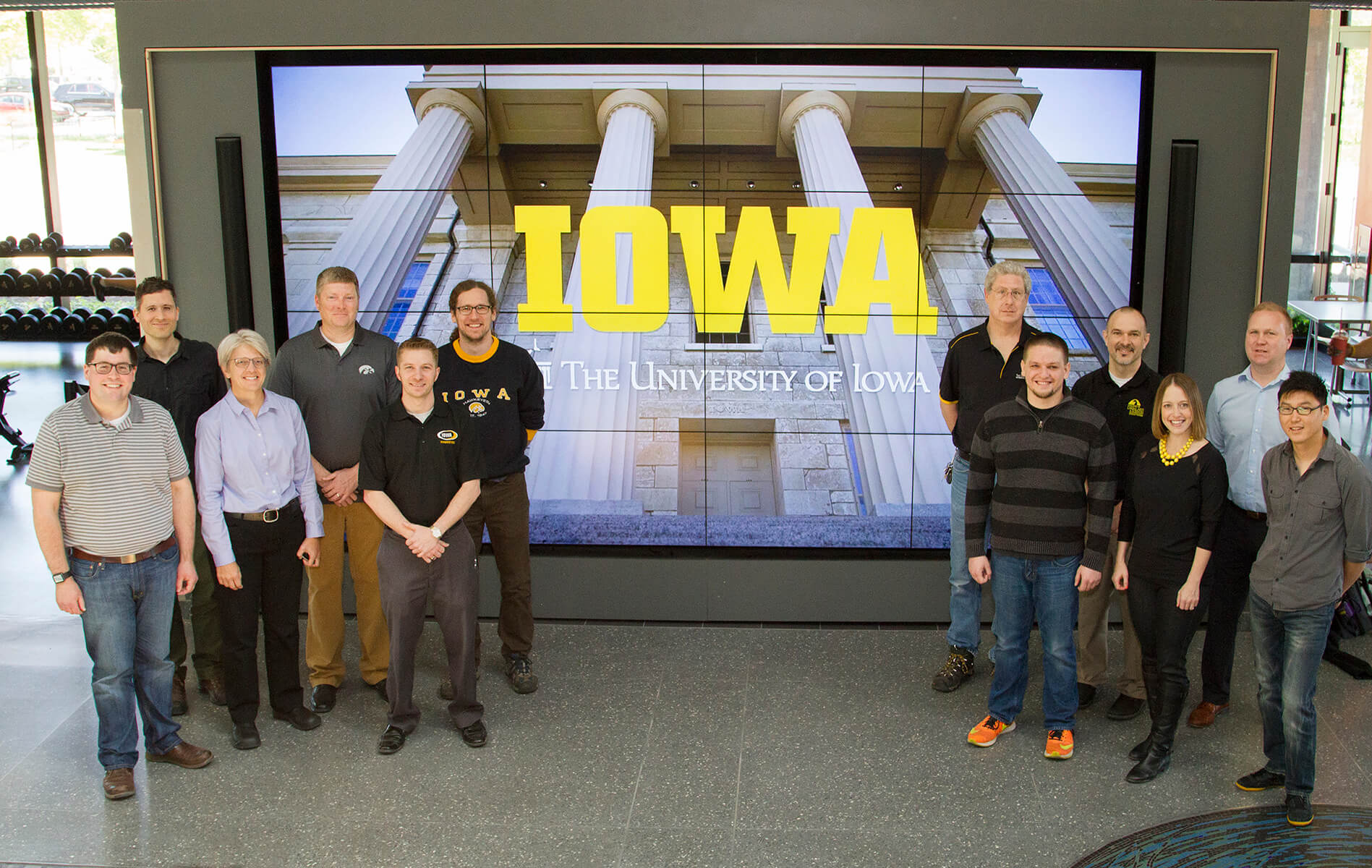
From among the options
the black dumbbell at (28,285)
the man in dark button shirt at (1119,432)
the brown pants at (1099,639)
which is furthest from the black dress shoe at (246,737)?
the black dumbbell at (28,285)

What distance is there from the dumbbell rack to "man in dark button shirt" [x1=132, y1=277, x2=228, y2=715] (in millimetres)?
8362

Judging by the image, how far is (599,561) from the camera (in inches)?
202

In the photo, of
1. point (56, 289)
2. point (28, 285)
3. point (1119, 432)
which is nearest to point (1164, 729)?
point (1119, 432)

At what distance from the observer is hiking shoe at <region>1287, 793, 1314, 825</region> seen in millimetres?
3375

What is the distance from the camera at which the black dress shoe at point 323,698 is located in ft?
14.0

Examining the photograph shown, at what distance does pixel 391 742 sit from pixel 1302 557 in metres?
3.17

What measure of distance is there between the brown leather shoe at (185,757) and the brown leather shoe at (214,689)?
44 cm

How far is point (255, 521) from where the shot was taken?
3844 mm

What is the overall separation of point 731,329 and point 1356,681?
3.06m

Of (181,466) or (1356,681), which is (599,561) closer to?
(181,466)

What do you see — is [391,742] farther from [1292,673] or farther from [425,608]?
[1292,673]

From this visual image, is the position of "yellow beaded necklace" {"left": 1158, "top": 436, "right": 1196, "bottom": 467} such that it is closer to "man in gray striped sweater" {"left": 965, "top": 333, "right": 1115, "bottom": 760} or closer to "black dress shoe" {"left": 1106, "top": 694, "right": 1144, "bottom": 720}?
"man in gray striped sweater" {"left": 965, "top": 333, "right": 1115, "bottom": 760}

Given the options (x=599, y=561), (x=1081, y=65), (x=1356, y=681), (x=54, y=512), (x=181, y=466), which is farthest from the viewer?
(x=599, y=561)

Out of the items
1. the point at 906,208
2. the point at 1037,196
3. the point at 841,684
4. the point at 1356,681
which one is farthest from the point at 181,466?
the point at 1356,681
